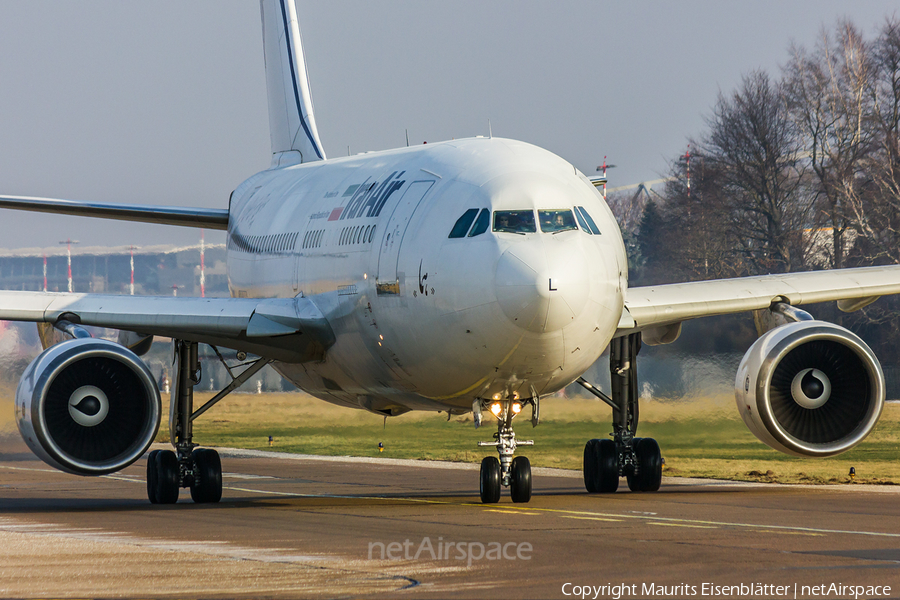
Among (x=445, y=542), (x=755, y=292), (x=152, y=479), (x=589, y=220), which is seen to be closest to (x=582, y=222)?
(x=589, y=220)

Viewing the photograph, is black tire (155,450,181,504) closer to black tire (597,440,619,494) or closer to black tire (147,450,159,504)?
black tire (147,450,159,504)

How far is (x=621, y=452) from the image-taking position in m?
20.2

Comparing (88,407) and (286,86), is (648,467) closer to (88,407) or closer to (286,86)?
(88,407)

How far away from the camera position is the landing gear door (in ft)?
54.4

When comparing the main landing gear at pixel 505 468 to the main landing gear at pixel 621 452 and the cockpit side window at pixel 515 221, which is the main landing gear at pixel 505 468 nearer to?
the cockpit side window at pixel 515 221

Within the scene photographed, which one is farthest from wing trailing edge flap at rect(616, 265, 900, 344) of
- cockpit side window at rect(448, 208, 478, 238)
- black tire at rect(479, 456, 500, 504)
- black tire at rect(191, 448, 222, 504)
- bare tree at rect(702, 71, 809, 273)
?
bare tree at rect(702, 71, 809, 273)

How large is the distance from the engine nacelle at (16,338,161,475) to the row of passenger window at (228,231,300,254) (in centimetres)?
393

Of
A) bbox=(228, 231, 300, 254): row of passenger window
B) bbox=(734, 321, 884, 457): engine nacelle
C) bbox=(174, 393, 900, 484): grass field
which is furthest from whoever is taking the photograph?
bbox=(174, 393, 900, 484): grass field

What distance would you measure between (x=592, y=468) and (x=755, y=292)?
3.46 metres

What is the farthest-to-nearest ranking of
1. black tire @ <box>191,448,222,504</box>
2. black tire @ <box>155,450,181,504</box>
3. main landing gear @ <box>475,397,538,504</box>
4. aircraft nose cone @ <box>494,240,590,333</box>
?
black tire @ <box>191,448,222,504</box> < black tire @ <box>155,450,181,504</box> < main landing gear @ <box>475,397,538,504</box> < aircraft nose cone @ <box>494,240,590,333</box>

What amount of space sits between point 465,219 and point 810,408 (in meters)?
5.82

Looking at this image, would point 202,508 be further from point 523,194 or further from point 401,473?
point 401,473

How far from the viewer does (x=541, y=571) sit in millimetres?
10625

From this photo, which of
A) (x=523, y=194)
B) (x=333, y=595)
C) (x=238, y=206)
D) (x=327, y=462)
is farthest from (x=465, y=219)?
(x=327, y=462)
